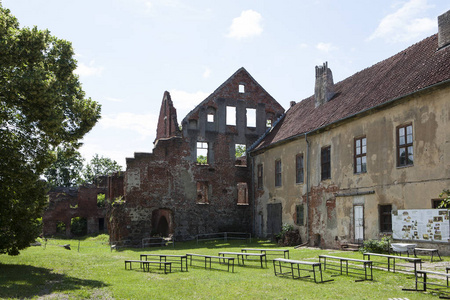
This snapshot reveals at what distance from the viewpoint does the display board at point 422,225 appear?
15.5 m

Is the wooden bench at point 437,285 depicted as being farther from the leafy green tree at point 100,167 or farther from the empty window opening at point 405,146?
the leafy green tree at point 100,167

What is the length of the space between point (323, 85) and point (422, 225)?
41.2ft

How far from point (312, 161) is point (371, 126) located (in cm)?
513

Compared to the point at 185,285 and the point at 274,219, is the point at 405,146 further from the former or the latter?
the point at 274,219

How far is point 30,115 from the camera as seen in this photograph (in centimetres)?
1384

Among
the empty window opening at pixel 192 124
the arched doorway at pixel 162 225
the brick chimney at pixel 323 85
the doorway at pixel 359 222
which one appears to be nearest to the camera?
the doorway at pixel 359 222

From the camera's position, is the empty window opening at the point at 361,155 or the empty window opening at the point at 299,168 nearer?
the empty window opening at the point at 361,155

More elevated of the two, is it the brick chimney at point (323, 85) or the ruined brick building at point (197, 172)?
the brick chimney at point (323, 85)

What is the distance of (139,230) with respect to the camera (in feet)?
94.2

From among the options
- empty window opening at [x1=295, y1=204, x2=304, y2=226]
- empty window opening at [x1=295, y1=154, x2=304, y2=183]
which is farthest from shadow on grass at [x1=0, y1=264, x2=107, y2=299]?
empty window opening at [x1=295, y1=154, x2=304, y2=183]

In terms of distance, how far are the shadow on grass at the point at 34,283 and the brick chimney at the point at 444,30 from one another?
16.2 meters

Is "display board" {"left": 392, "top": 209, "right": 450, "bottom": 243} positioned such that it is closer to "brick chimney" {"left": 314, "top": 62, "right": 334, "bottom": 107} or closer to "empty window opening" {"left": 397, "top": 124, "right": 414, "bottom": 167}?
"empty window opening" {"left": 397, "top": 124, "right": 414, "bottom": 167}

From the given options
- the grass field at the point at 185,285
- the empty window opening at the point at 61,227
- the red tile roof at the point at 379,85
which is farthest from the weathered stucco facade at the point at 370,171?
the empty window opening at the point at 61,227

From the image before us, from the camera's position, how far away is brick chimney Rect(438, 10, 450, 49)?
18125 mm
